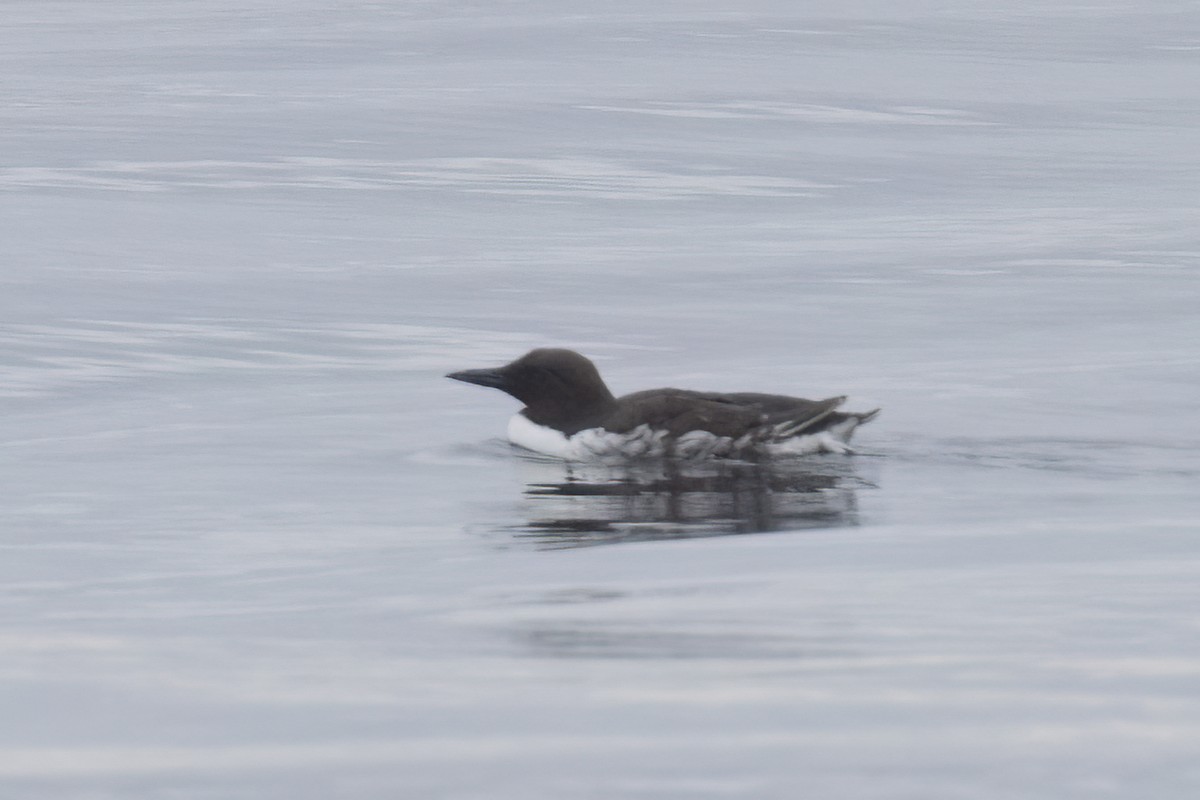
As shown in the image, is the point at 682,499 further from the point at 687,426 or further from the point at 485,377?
the point at 485,377

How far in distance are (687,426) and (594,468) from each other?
439mm

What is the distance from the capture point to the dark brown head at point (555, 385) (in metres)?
10.9

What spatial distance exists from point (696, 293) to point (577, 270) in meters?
1.40

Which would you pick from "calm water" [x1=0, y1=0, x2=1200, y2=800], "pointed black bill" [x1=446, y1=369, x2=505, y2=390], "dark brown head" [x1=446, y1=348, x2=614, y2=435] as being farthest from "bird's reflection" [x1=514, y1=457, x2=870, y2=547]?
"pointed black bill" [x1=446, y1=369, x2=505, y2=390]

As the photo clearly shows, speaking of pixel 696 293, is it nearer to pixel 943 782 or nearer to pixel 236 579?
pixel 236 579

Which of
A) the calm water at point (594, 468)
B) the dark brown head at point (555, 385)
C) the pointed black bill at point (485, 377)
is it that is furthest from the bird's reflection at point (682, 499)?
the pointed black bill at point (485, 377)

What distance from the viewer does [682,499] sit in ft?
31.4

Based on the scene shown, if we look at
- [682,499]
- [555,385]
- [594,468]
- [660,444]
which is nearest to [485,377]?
[555,385]

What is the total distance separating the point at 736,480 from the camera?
10117 millimetres

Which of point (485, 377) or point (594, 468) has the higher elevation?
point (485, 377)

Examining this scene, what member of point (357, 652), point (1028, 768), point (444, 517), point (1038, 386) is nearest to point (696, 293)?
point (1038, 386)

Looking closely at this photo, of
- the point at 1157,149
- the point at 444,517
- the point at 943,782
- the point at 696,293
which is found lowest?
the point at 943,782

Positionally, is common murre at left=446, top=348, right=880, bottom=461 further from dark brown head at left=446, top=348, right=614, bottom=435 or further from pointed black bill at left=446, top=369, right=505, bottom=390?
pointed black bill at left=446, top=369, right=505, bottom=390

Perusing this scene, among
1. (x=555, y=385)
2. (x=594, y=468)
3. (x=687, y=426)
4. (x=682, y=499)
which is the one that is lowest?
(x=682, y=499)
